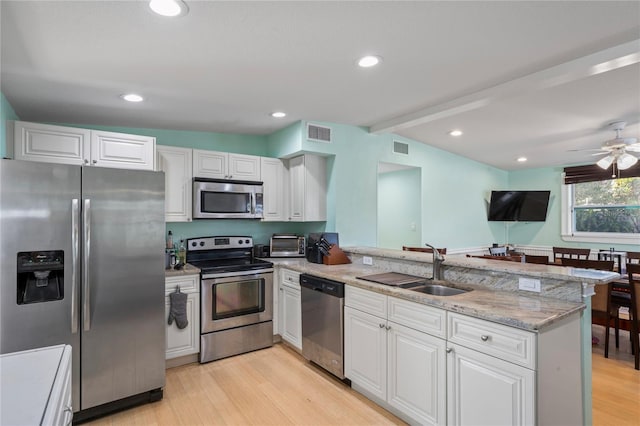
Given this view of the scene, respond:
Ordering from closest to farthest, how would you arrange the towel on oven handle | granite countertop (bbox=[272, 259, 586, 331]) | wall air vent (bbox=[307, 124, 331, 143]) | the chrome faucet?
granite countertop (bbox=[272, 259, 586, 331]) → the chrome faucet → the towel on oven handle → wall air vent (bbox=[307, 124, 331, 143])

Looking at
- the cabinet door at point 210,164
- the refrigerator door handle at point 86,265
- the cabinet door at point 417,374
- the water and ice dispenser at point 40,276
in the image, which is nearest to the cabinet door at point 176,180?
the cabinet door at point 210,164

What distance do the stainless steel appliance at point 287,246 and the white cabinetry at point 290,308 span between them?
430 mm

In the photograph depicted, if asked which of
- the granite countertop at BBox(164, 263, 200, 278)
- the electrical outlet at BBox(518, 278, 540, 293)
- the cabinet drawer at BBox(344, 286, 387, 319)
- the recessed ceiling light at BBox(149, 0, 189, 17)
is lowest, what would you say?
the cabinet drawer at BBox(344, 286, 387, 319)

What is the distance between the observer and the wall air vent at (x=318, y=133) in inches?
145

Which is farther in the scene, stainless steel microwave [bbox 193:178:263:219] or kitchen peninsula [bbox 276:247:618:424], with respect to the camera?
stainless steel microwave [bbox 193:178:263:219]

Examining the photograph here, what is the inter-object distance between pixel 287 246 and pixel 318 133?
55.1 inches

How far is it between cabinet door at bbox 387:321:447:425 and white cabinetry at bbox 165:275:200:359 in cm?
187

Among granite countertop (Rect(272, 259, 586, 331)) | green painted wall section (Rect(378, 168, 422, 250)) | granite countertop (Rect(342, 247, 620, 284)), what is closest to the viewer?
granite countertop (Rect(272, 259, 586, 331))

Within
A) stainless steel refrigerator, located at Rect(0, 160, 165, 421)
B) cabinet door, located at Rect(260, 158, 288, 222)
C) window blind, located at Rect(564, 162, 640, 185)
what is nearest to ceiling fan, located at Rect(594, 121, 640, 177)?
window blind, located at Rect(564, 162, 640, 185)

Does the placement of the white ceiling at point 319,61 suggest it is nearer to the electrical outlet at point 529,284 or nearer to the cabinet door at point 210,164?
the cabinet door at point 210,164

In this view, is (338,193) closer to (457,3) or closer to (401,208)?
(401,208)

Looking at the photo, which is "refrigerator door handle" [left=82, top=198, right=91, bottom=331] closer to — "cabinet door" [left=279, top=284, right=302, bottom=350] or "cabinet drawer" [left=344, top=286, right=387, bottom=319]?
"cabinet door" [left=279, top=284, right=302, bottom=350]

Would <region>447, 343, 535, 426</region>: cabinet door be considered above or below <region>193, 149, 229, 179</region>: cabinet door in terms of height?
below

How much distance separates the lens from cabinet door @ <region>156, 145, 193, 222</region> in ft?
11.0
